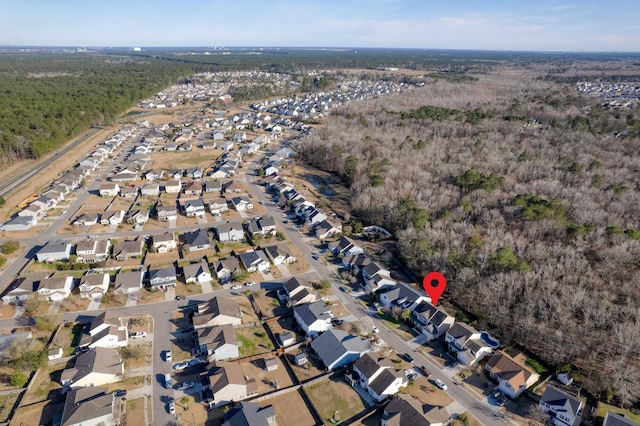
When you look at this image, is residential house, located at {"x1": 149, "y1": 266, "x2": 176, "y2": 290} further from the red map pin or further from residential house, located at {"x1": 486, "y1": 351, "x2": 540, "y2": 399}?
residential house, located at {"x1": 486, "y1": 351, "x2": 540, "y2": 399}

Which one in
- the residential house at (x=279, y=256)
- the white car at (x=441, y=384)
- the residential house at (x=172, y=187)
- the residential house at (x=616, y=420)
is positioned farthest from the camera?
the residential house at (x=172, y=187)

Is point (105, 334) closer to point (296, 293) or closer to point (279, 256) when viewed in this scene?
point (296, 293)

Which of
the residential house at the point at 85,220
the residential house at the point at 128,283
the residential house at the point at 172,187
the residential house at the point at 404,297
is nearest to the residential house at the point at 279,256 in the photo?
the residential house at the point at 404,297

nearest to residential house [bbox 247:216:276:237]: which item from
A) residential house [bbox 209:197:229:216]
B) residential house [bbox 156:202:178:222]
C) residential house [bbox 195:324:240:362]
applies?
residential house [bbox 209:197:229:216]

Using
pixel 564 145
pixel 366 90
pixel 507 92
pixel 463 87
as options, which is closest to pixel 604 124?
pixel 564 145

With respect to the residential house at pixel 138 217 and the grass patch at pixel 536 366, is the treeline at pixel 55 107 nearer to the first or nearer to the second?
the residential house at pixel 138 217

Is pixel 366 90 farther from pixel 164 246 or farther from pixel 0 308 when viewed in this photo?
pixel 0 308
